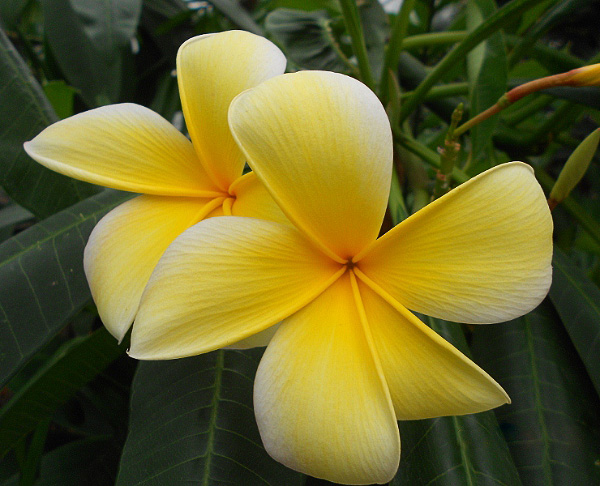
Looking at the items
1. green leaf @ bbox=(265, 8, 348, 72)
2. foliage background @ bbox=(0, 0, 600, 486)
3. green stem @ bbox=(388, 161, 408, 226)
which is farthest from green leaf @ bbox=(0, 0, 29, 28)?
green stem @ bbox=(388, 161, 408, 226)

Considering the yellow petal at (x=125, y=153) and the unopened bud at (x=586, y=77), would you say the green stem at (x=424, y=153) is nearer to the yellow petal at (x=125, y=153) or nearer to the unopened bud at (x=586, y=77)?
the unopened bud at (x=586, y=77)

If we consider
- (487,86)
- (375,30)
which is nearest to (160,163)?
(487,86)

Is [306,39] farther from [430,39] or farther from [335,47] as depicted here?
[430,39]

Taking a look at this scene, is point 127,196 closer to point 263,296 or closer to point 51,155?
point 51,155

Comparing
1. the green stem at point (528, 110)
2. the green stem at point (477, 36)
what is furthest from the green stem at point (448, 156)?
the green stem at point (528, 110)

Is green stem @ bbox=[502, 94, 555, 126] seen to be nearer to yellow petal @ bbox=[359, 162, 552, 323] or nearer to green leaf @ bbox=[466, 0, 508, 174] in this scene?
green leaf @ bbox=[466, 0, 508, 174]

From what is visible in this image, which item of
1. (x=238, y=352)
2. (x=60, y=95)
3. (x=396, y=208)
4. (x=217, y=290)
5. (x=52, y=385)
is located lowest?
(x=52, y=385)

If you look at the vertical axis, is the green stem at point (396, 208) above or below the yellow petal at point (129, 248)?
above
